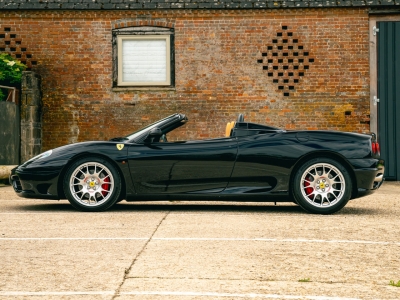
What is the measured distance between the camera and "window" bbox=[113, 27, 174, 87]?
1725 cm

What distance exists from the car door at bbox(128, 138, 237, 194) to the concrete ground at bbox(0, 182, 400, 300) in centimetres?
34

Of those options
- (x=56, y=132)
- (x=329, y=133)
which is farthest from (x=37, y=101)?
(x=329, y=133)

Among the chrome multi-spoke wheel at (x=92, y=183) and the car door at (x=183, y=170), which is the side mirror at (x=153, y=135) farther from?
the chrome multi-spoke wheel at (x=92, y=183)

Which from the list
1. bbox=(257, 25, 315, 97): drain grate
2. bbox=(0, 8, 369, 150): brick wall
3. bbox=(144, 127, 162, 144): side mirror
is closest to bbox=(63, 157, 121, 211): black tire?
Result: bbox=(144, 127, 162, 144): side mirror

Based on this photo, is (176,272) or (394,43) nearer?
(176,272)

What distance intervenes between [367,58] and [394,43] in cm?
71

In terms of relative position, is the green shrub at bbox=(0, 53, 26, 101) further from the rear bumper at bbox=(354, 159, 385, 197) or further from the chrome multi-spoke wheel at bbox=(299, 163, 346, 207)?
the rear bumper at bbox=(354, 159, 385, 197)

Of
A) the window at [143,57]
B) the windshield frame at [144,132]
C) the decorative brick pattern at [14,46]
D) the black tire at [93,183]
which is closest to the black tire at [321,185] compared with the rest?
the windshield frame at [144,132]

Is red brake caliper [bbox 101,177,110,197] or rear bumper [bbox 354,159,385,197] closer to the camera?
rear bumper [bbox 354,159,385,197]

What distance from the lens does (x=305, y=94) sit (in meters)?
17.2

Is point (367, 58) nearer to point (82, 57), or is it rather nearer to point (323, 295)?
point (82, 57)

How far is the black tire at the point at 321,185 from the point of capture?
876 cm

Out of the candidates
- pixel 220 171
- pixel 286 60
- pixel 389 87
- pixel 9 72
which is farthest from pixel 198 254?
pixel 389 87

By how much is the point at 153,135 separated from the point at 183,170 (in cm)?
59
